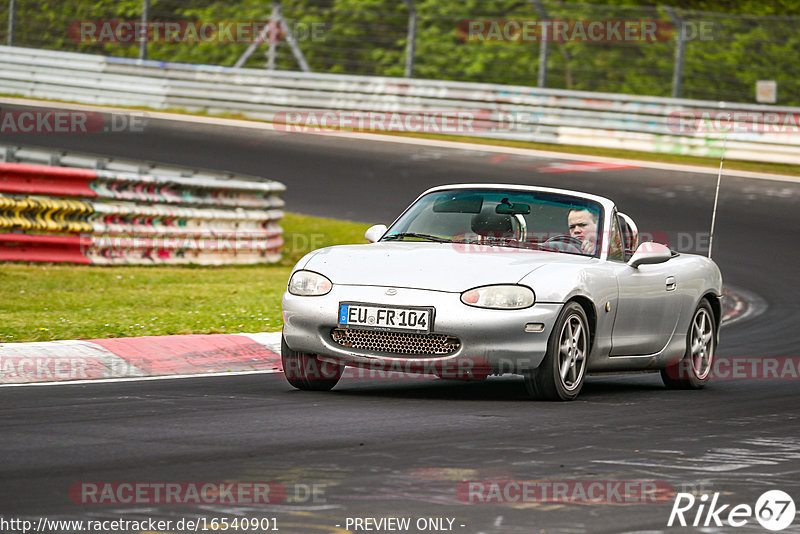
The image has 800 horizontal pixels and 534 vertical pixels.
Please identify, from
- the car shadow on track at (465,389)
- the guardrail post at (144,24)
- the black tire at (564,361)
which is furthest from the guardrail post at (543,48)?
the black tire at (564,361)

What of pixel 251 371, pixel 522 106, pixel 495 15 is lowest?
pixel 251 371

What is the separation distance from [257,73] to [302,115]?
134cm

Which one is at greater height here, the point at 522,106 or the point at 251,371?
the point at 522,106

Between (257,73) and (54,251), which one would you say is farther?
(257,73)

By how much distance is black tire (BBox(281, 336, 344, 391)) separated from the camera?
8.58 meters

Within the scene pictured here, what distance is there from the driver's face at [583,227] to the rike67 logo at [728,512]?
3.59 m

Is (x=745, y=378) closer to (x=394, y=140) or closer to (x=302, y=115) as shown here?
(x=394, y=140)

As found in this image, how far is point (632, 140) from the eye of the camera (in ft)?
85.7

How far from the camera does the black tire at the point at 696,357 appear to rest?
10133 millimetres

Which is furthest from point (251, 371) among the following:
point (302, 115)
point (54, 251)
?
point (302, 115)

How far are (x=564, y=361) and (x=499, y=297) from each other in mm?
653

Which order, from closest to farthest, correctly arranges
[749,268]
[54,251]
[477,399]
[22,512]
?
[22,512], [477,399], [54,251], [749,268]

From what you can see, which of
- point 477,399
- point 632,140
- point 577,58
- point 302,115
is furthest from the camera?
point 577,58

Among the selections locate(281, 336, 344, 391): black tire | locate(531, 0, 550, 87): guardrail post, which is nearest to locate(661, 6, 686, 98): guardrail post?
locate(531, 0, 550, 87): guardrail post
